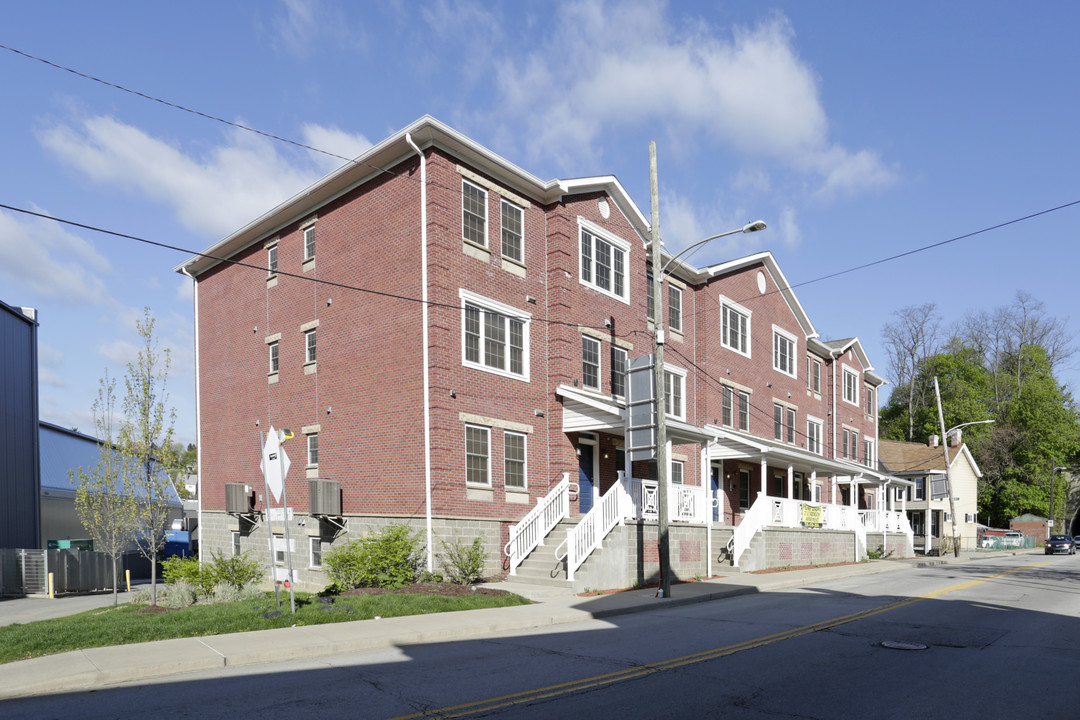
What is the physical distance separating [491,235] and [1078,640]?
1548cm

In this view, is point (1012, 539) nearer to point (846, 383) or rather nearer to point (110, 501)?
point (846, 383)

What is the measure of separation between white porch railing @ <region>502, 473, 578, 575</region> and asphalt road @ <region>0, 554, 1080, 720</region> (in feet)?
19.7

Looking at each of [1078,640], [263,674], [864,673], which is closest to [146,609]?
[263,674]

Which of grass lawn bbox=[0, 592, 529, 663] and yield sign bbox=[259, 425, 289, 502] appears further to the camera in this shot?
yield sign bbox=[259, 425, 289, 502]

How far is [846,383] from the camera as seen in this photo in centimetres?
4541

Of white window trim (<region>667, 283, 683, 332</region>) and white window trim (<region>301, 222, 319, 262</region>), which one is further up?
white window trim (<region>301, 222, 319, 262</region>)

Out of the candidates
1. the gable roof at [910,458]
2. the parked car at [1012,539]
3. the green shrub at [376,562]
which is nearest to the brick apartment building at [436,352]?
the green shrub at [376,562]

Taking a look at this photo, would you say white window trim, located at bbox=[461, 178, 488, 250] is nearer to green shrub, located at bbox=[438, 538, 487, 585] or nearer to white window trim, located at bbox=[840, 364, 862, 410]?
green shrub, located at bbox=[438, 538, 487, 585]

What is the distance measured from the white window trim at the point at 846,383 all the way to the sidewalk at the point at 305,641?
28109mm

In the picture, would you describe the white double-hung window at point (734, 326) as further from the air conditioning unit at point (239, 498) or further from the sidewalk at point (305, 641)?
the air conditioning unit at point (239, 498)

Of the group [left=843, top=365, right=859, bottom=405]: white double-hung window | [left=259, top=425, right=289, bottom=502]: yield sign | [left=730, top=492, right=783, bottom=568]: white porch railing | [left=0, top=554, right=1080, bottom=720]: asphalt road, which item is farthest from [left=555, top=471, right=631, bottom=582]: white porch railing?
[left=843, top=365, right=859, bottom=405]: white double-hung window

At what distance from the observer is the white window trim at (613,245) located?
24.2 m

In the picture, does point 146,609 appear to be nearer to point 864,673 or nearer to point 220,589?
point 220,589

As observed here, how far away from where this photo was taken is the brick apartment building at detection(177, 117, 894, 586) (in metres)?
20.3
